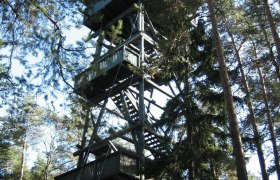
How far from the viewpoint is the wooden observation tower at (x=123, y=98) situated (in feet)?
34.2

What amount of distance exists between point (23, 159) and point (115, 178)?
42.9ft

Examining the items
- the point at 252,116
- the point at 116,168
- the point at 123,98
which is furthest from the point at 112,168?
the point at 252,116

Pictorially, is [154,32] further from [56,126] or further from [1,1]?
[56,126]

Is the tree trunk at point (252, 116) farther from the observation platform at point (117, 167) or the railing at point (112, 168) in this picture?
the railing at point (112, 168)

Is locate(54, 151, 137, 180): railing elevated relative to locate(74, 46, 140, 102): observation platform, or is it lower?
lower

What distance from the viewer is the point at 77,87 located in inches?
333

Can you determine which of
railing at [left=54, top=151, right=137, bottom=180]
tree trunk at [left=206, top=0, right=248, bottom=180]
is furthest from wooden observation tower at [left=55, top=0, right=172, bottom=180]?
tree trunk at [left=206, top=0, right=248, bottom=180]

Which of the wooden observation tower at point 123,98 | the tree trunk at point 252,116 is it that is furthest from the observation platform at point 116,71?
the tree trunk at point 252,116

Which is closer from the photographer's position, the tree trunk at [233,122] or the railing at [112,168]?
the tree trunk at [233,122]

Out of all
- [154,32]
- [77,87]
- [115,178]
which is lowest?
[115,178]

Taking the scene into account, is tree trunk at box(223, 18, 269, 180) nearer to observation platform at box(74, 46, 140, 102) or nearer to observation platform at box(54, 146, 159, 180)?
observation platform at box(54, 146, 159, 180)

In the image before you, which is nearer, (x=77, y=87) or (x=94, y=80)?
(x=77, y=87)

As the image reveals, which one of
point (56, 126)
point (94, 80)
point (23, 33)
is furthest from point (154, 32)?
point (56, 126)

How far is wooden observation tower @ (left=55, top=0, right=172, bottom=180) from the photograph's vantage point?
10438 millimetres
